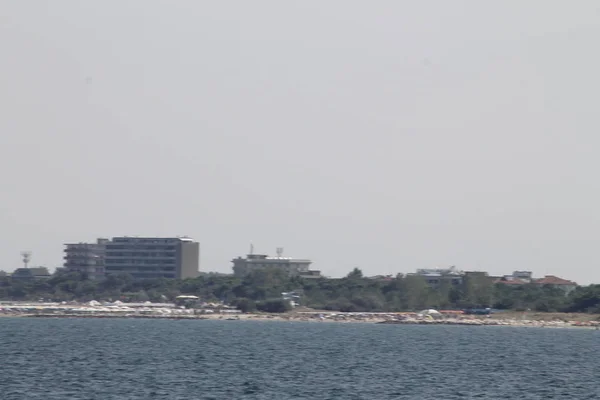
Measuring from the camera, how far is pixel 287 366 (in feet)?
280

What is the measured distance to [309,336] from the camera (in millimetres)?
140500

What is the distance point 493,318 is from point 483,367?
110125 mm

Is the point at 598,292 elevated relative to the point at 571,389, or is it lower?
elevated

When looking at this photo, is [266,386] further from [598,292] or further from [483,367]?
[598,292]

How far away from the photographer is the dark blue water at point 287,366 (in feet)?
213

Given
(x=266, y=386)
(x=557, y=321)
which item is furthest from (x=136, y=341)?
(x=557, y=321)

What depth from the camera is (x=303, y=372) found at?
7956 centimetres

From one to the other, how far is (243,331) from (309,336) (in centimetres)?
1572

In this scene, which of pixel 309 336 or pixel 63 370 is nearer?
pixel 63 370

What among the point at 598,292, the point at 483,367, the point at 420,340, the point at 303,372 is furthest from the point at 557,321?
the point at 303,372

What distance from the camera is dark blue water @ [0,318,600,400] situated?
65.1 meters

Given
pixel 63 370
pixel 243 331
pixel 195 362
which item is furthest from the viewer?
pixel 243 331

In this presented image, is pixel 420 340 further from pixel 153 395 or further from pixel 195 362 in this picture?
pixel 153 395

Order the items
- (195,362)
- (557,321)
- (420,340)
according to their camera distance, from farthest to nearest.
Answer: (557,321), (420,340), (195,362)
